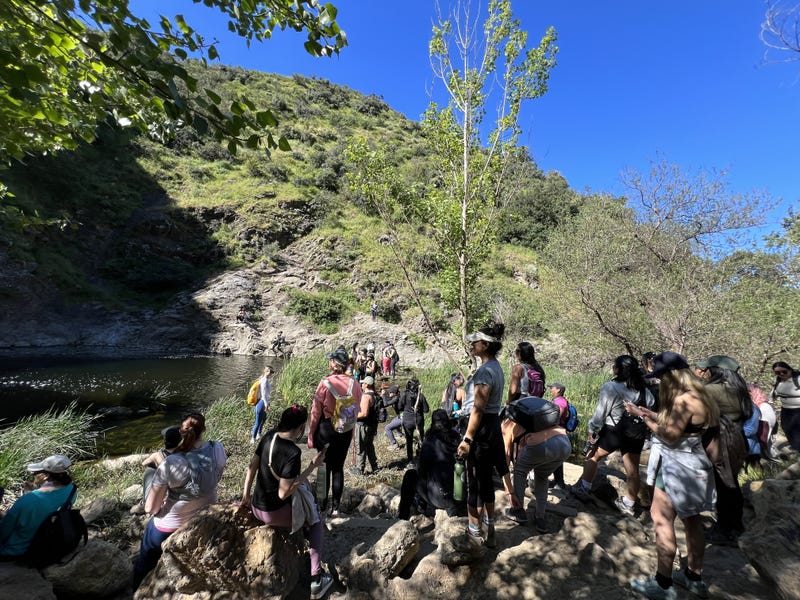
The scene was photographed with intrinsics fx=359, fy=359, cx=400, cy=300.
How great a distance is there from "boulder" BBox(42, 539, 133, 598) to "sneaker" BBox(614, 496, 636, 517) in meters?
4.90

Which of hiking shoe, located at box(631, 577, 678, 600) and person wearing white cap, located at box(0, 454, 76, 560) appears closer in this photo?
hiking shoe, located at box(631, 577, 678, 600)


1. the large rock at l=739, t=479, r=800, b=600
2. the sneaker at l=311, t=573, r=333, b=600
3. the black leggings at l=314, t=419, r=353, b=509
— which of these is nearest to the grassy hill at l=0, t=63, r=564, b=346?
the black leggings at l=314, t=419, r=353, b=509

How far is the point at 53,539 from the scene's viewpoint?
2646mm

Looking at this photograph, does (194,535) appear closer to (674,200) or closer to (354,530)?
(354,530)

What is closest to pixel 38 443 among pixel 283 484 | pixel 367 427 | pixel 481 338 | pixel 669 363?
pixel 367 427

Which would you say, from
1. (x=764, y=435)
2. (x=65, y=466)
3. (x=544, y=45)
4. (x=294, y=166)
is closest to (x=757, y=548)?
(x=764, y=435)

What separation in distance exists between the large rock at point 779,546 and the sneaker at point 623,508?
1.29 meters

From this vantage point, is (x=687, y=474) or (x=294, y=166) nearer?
(x=687, y=474)

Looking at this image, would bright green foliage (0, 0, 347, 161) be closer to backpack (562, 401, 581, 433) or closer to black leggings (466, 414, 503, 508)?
black leggings (466, 414, 503, 508)

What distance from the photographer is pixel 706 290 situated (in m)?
8.84

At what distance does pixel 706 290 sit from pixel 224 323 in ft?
88.9

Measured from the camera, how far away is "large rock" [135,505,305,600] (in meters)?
2.55

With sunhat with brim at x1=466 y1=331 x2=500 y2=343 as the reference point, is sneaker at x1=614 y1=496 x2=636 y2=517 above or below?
below

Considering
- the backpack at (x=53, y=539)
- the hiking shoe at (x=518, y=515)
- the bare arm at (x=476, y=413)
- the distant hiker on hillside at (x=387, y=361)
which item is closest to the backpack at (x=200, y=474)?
the backpack at (x=53, y=539)
